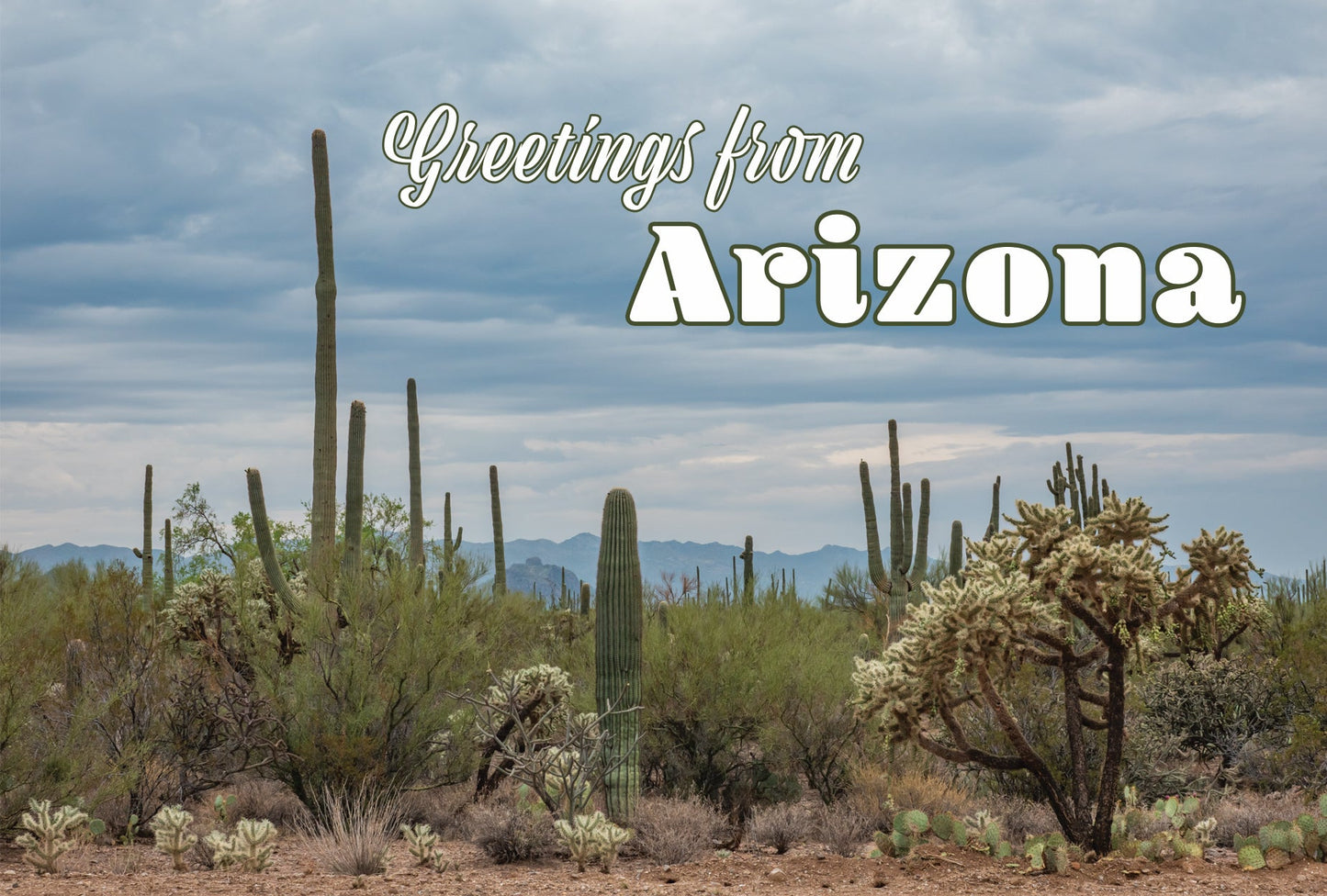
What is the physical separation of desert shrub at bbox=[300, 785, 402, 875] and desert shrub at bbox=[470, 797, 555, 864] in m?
0.82

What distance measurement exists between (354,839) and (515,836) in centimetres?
159

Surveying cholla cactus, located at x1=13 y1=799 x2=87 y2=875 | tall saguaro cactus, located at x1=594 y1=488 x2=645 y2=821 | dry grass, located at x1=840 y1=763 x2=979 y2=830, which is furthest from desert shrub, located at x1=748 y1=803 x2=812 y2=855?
cholla cactus, located at x1=13 y1=799 x2=87 y2=875

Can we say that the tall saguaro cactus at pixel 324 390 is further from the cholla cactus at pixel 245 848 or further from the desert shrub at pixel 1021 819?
the desert shrub at pixel 1021 819

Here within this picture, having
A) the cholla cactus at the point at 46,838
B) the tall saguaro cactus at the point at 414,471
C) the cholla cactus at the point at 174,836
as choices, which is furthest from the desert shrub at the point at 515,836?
the tall saguaro cactus at the point at 414,471

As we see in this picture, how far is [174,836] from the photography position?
33.3 ft

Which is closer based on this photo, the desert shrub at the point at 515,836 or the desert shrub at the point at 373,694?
the desert shrub at the point at 515,836

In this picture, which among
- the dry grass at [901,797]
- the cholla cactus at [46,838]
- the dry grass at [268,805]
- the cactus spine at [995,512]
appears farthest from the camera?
the cactus spine at [995,512]

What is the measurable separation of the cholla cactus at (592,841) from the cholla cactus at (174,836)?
3046mm

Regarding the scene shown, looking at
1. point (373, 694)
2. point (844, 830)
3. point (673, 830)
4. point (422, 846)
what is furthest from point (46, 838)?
point (844, 830)

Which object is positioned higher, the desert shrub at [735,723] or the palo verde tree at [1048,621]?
the palo verde tree at [1048,621]

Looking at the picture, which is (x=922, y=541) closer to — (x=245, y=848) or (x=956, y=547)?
(x=956, y=547)

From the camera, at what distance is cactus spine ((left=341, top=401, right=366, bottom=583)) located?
14.7 m

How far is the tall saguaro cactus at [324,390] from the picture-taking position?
15.1m

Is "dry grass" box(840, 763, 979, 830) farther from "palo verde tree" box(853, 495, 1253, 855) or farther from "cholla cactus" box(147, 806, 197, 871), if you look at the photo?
"cholla cactus" box(147, 806, 197, 871)
